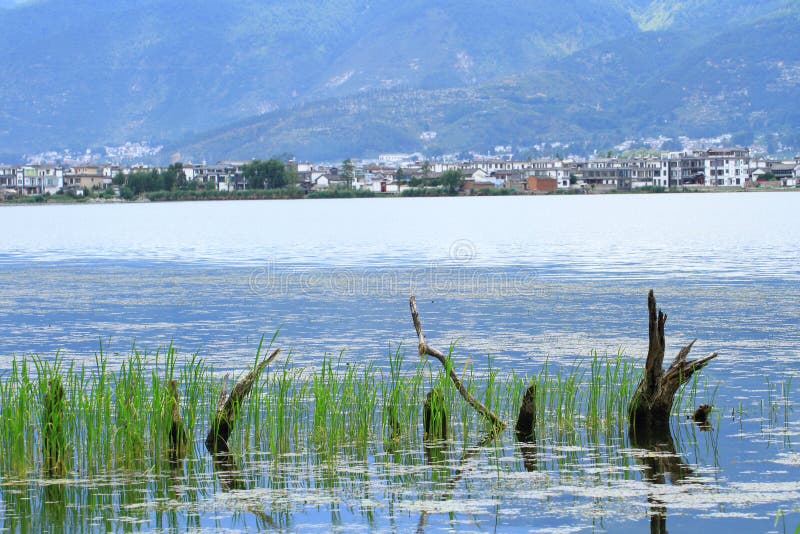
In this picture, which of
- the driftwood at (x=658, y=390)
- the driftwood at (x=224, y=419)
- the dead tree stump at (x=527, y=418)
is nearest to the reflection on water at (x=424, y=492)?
the driftwood at (x=224, y=419)

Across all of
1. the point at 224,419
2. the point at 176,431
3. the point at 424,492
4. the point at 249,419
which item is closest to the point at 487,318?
the point at 249,419

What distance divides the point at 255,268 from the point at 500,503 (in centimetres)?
3173

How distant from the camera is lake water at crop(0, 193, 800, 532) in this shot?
10.4 m

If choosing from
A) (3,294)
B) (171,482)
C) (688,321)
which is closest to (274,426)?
(171,482)

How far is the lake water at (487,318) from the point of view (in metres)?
10.4

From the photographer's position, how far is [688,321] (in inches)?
936

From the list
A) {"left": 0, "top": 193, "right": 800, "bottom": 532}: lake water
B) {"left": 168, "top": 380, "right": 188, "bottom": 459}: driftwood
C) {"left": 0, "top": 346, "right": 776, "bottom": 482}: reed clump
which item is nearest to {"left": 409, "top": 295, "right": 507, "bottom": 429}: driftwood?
{"left": 0, "top": 346, "right": 776, "bottom": 482}: reed clump

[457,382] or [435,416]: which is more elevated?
[457,382]

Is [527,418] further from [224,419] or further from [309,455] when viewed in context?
[224,419]

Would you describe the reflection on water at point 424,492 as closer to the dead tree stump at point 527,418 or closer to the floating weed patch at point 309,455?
the floating weed patch at point 309,455

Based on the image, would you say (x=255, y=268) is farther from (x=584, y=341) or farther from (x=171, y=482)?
(x=171, y=482)

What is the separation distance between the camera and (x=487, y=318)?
25078mm

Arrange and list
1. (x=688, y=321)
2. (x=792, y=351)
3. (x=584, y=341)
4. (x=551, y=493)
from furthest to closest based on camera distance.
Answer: (x=688, y=321)
(x=584, y=341)
(x=792, y=351)
(x=551, y=493)

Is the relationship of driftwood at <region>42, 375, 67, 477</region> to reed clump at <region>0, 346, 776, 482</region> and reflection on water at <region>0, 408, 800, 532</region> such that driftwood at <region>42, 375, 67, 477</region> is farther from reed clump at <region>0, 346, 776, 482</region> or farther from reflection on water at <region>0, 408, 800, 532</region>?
reflection on water at <region>0, 408, 800, 532</region>
